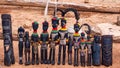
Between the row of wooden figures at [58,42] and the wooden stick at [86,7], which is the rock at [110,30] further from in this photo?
the row of wooden figures at [58,42]

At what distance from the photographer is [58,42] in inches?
A: 249

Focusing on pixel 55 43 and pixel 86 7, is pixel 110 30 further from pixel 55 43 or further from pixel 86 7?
pixel 55 43

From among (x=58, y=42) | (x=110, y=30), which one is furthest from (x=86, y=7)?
(x=58, y=42)

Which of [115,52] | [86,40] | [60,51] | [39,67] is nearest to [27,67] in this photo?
[39,67]

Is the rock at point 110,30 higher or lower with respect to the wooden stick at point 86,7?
lower

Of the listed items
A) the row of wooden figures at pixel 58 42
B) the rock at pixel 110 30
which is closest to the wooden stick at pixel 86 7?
the rock at pixel 110 30

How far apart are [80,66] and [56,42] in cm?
55

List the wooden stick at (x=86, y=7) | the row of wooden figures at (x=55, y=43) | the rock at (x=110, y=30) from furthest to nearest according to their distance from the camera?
the wooden stick at (x=86, y=7), the rock at (x=110, y=30), the row of wooden figures at (x=55, y=43)

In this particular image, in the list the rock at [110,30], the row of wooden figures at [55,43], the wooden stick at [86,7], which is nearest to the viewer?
the row of wooden figures at [55,43]

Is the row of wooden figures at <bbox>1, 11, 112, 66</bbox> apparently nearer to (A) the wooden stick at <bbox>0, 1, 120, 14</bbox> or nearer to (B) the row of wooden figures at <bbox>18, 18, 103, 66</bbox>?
(B) the row of wooden figures at <bbox>18, 18, 103, 66</bbox>

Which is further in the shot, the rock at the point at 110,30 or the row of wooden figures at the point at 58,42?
the rock at the point at 110,30

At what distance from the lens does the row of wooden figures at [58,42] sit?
245 inches

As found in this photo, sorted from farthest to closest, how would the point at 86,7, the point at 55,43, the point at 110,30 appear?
the point at 86,7 → the point at 110,30 → the point at 55,43

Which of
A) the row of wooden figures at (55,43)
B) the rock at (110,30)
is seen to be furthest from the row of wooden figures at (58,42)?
the rock at (110,30)
